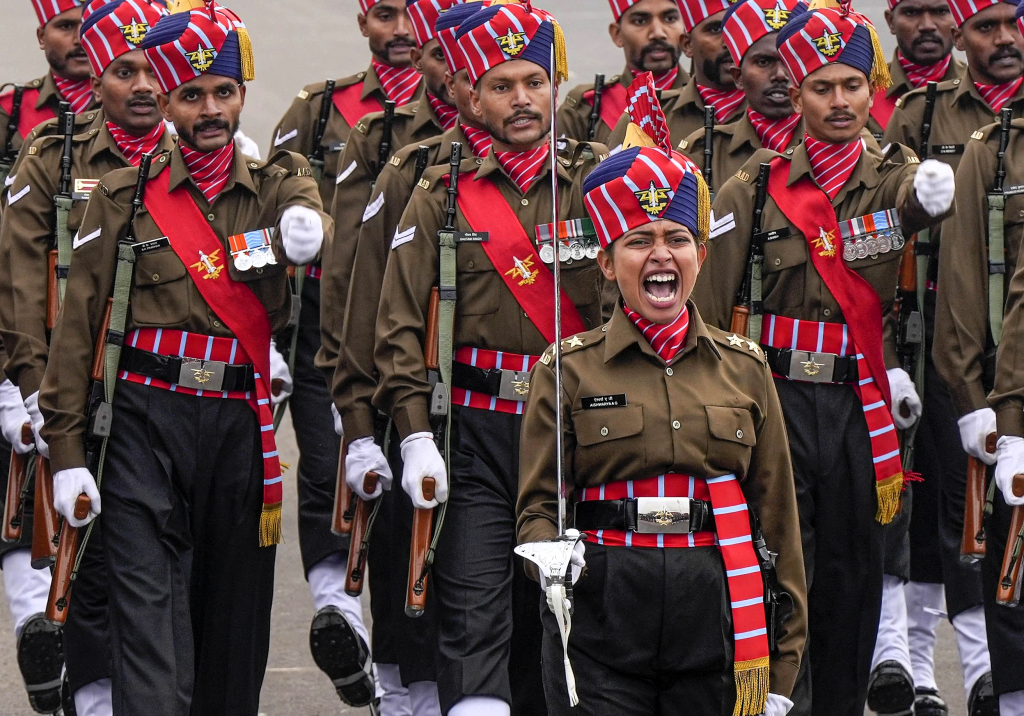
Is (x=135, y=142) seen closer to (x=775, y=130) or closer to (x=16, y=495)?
(x=16, y=495)

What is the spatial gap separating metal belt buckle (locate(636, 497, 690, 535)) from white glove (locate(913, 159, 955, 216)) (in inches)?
59.0

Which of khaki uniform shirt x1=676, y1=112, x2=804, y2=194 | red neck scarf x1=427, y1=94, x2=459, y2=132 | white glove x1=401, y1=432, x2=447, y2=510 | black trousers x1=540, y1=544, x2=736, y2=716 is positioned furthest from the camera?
red neck scarf x1=427, y1=94, x2=459, y2=132

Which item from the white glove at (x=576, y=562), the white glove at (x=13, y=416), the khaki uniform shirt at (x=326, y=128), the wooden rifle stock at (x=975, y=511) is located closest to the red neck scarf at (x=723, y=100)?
the khaki uniform shirt at (x=326, y=128)

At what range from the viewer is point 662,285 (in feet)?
17.1

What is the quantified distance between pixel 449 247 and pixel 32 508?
85.5 inches

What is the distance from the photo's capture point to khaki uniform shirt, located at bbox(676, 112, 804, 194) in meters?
7.76

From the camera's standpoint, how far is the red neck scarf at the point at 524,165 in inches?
265

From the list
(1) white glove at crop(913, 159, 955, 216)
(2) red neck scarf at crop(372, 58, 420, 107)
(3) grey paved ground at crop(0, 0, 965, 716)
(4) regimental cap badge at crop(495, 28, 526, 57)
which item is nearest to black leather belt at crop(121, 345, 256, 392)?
(4) regimental cap badge at crop(495, 28, 526, 57)

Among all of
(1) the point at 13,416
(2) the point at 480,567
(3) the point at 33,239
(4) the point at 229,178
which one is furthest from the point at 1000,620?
(1) the point at 13,416

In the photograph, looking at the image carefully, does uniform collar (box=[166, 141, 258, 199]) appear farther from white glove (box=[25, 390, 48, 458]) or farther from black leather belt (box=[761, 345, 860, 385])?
black leather belt (box=[761, 345, 860, 385])

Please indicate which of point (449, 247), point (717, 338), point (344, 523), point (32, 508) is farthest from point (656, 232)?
point (32, 508)

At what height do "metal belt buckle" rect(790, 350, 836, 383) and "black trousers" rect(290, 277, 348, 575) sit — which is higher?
"metal belt buckle" rect(790, 350, 836, 383)

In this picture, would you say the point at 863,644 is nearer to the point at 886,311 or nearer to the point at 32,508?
the point at 886,311

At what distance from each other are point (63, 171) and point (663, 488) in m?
3.21
